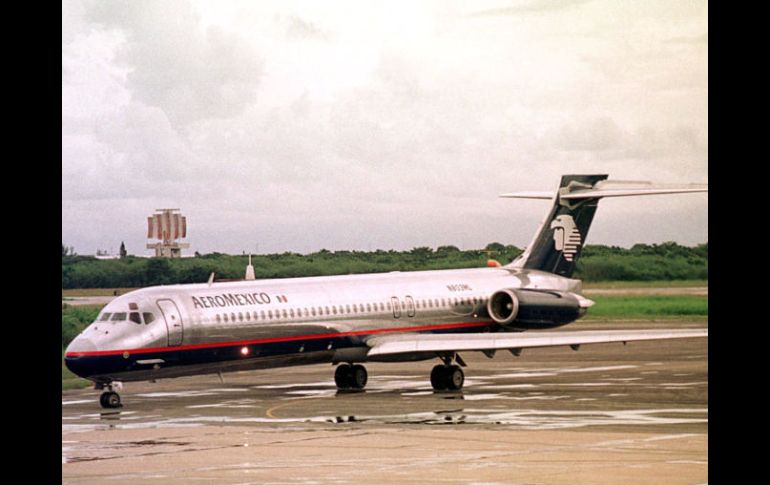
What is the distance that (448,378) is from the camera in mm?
31781

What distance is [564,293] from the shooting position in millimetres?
35031

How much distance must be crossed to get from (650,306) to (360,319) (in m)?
14.2

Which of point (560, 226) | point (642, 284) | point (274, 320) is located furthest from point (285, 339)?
point (642, 284)

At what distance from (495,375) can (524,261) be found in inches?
121

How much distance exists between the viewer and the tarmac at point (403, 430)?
1842 centimetres

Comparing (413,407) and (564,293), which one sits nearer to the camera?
(413,407)

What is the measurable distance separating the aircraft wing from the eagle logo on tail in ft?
19.5

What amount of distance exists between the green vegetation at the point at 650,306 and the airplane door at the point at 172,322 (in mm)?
16008

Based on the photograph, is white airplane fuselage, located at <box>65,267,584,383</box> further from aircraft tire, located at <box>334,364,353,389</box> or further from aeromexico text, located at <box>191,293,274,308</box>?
aircraft tire, located at <box>334,364,353,389</box>

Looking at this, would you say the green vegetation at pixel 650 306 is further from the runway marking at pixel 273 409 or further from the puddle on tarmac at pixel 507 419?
the puddle on tarmac at pixel 507 419

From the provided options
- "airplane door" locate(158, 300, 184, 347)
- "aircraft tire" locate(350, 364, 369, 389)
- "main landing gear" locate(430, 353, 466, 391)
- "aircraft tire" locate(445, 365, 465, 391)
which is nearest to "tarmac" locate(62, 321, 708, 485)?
"aircraft tire" locate(350, 364, 369, 389)
